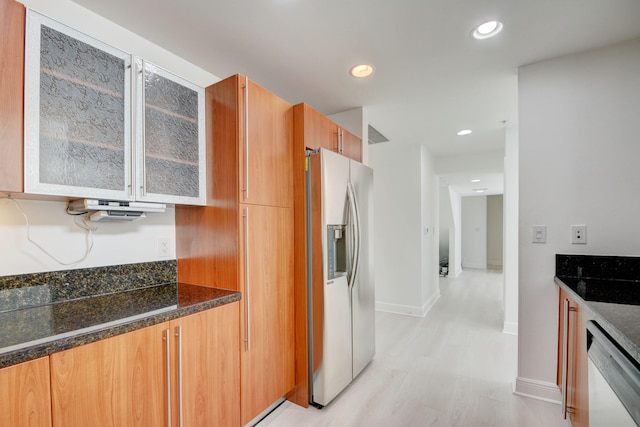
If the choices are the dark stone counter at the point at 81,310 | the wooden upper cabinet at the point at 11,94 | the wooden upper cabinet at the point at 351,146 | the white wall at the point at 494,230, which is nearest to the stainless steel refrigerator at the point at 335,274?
the wooden upper cabinet at the point at 351,146

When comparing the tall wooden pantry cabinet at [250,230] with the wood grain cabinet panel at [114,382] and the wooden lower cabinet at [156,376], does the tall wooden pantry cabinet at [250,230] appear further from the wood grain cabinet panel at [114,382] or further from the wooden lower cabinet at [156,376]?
the wood grain cabinet panel at [114,382]

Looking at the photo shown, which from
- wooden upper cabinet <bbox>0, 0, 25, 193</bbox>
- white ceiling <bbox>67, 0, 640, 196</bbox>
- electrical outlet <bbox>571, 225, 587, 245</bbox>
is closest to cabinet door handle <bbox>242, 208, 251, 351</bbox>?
wooden upper cabinet <bbox>0, 0, 25, 193</bbox>

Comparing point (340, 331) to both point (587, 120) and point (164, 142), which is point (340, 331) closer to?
point (164, 142)

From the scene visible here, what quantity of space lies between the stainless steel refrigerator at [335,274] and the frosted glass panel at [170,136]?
2.54 ft

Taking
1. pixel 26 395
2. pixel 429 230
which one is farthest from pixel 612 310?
pixel 429 230

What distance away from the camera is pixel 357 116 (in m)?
2.91

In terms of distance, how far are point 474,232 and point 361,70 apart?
26.3 feet

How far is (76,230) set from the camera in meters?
1.53

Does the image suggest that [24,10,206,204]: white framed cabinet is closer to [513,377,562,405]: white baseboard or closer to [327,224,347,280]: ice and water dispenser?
[327,224,347,280]: ice and water dispenser

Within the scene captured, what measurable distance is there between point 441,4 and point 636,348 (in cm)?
166

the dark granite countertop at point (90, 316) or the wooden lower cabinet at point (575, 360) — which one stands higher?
the dark granite countertop at point (90, 316)

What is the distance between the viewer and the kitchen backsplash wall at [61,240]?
4.33 ft

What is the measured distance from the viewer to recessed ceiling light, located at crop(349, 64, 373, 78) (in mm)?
2115

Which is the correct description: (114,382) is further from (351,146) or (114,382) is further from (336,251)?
(351,146)
